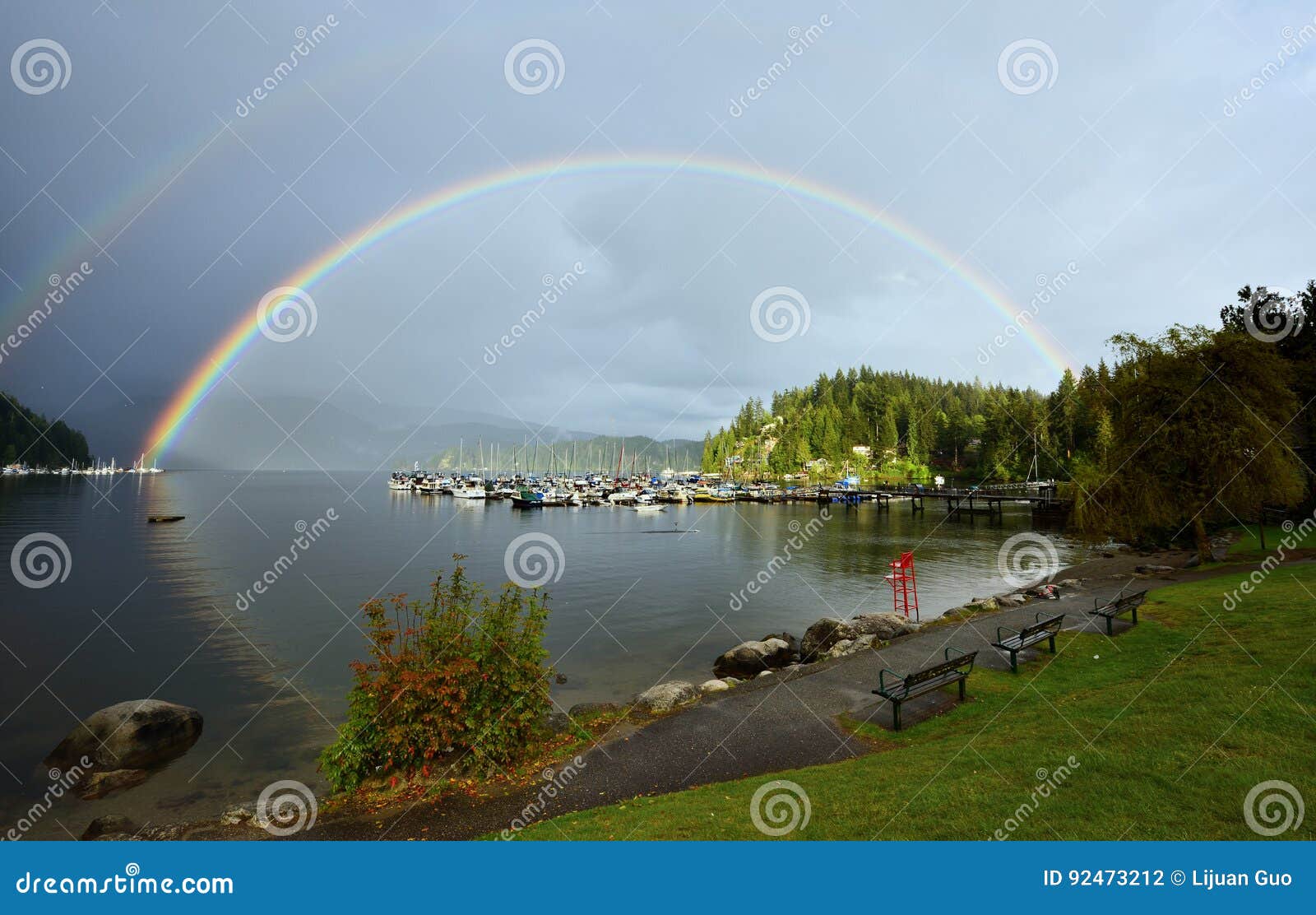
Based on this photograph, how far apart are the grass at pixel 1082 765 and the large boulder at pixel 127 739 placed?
11967mm

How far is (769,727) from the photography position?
11.4 m

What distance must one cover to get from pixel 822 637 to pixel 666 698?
353 inches

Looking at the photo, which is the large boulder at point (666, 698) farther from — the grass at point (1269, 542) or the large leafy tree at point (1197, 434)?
the grass at point (1269, 542)

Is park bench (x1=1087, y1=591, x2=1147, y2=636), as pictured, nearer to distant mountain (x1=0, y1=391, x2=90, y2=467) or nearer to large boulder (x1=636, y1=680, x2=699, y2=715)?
large boulder (x1=636, y1=680, x2=699, y2=715)

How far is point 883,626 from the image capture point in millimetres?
19469

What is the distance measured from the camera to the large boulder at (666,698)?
13.3m

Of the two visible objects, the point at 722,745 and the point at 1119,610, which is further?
the point at 1119,610

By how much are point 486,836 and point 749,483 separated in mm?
178919

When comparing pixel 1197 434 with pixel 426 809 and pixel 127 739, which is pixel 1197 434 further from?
pixel 127 739

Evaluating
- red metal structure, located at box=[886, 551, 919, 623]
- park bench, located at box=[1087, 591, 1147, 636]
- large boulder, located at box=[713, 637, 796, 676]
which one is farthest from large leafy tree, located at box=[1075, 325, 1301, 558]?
large boulder, located at box=[713, 637, 796, 676]

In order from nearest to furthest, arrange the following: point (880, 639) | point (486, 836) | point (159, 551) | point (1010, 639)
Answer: point (486, 836) → point (1010, 639) → point (880, 639) → point (159, 551)

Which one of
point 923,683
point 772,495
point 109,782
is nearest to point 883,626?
point 923,683

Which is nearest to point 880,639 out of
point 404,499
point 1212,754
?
point 1212,754

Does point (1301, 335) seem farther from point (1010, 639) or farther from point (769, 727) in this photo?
point (769, 727)
